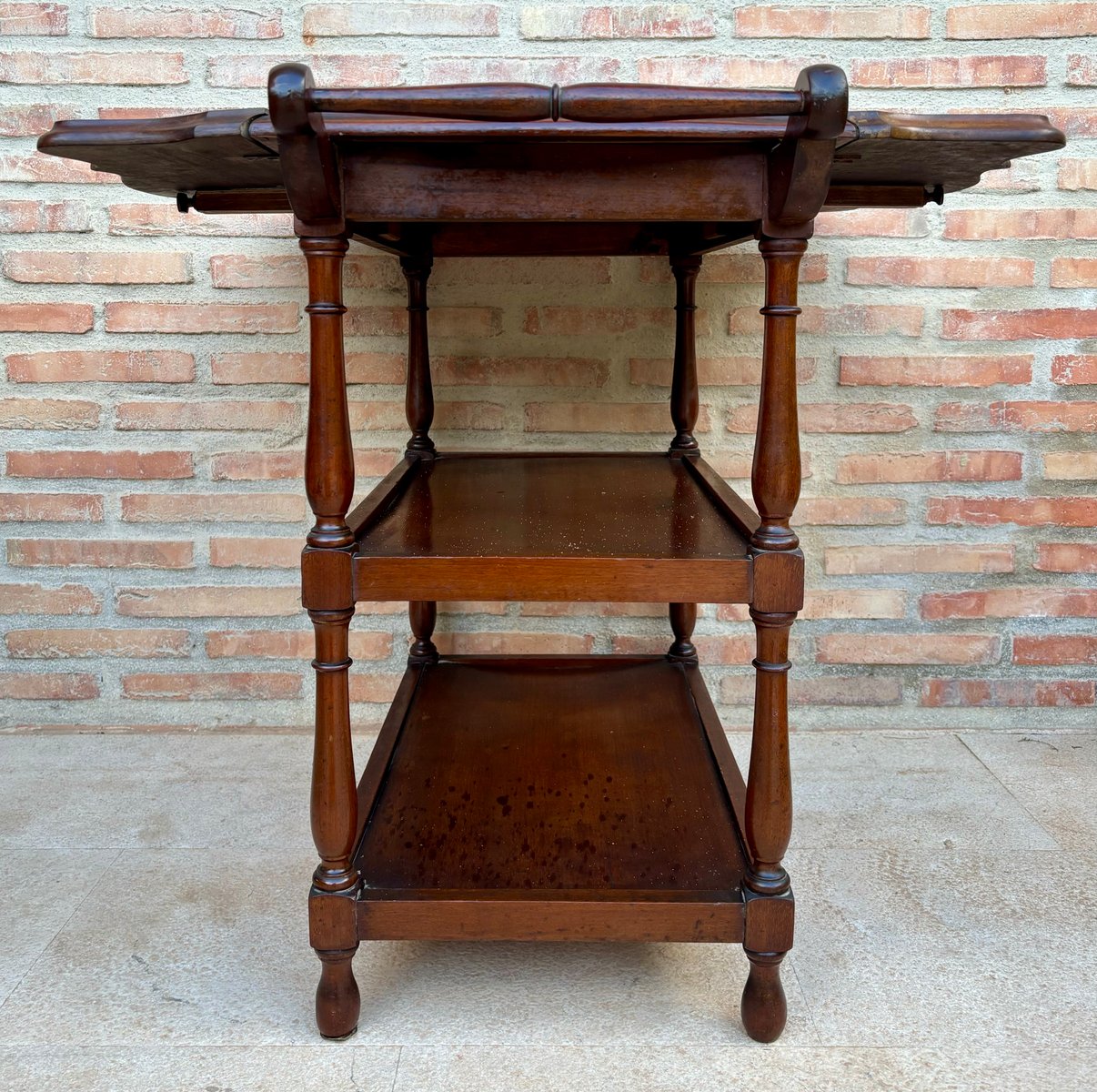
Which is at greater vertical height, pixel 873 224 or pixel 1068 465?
pixel 873 224

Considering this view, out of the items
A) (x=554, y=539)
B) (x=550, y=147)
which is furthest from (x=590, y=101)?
(x=554, y=539)

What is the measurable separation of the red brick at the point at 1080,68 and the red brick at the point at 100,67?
1559 mm

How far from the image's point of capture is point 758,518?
4.60 feet

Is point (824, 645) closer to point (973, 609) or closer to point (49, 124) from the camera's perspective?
point (973, 609)

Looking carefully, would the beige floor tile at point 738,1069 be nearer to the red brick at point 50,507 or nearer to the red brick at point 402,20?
the red brick at point 50,507

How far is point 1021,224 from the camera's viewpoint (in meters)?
2.07

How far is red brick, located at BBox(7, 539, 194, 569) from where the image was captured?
7.16 ft

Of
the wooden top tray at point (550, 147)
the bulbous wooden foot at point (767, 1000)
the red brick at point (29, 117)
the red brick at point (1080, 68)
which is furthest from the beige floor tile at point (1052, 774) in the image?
the red brick at point (29, 117)

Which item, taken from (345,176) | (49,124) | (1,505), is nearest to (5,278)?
(49,124)

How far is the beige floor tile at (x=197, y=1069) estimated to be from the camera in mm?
1262

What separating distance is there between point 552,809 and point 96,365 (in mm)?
1237

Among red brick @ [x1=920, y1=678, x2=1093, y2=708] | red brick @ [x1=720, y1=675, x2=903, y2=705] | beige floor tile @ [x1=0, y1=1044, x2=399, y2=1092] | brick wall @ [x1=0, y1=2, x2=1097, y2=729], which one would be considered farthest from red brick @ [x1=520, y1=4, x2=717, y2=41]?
beige floor tile @ [x1=0, y1=1044, x2=399, y2=1092]

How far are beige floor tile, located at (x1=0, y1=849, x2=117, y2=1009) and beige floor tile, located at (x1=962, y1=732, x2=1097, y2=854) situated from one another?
1.52m

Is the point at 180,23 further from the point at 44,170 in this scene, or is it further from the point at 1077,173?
the point at 1077,173
